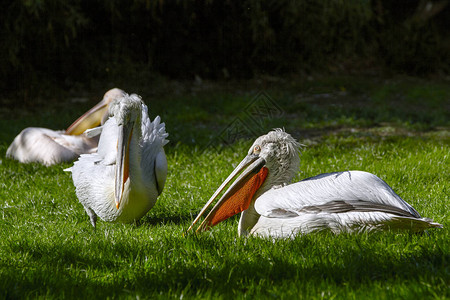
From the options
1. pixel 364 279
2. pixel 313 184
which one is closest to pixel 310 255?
pixel 364 279

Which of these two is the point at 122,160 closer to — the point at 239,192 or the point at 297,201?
the point at 239,192

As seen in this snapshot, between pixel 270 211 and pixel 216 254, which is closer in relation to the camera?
pixel 216 254

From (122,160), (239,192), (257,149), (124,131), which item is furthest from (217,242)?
(124,131)

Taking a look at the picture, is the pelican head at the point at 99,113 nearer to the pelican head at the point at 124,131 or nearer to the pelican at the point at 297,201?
the pelican head at the point at 124,131

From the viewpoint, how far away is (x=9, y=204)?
5348mm

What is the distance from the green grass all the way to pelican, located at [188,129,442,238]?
10 cm

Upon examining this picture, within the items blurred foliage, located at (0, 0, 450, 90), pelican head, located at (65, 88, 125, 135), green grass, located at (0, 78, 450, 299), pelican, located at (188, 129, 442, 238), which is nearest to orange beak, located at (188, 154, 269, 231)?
pelican, located at (188, 129, 442, 238)

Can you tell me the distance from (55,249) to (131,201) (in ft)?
2.91

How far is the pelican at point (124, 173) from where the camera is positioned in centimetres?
443

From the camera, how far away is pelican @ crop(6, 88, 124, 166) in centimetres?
728

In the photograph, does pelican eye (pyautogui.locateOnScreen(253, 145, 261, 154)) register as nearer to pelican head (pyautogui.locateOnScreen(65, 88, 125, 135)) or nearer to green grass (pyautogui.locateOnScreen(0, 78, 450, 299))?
green grass (pyautogui.locateOnScreen(0, 78, 450, 299))

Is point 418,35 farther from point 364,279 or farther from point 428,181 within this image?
point 364,279

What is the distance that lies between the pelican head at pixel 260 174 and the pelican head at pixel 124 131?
713 millimetres

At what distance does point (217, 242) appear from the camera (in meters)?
3.63
